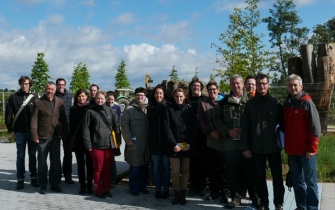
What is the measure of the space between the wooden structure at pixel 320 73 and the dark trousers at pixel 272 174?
870cm

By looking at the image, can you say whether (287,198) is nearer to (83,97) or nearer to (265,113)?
(265,113)

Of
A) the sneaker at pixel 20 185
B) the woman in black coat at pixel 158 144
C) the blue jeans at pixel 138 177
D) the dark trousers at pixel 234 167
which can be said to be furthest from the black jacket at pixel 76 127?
the dark trousers at pixel 234 167

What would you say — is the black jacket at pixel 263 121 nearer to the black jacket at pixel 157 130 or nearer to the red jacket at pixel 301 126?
the red jacket at pixel 301 126

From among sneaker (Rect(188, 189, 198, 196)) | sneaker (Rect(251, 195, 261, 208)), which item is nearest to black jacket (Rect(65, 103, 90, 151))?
sneaker (Rect(188, 189, 198, 196))

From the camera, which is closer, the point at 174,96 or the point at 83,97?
the point at 174,96

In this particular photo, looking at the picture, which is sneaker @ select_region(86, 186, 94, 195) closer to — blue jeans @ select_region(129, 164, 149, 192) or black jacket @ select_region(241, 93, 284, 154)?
blue jeans @ select_region(129, 164, 149, 192)

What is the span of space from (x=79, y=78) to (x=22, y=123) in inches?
1167

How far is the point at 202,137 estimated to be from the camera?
7.02 metres

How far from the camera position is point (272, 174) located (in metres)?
5.84

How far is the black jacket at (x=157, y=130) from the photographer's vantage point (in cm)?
680

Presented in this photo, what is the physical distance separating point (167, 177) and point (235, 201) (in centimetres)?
123

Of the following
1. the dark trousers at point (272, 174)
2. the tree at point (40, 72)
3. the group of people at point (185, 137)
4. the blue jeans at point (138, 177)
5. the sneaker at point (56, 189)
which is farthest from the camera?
the tree at point (40, 72)

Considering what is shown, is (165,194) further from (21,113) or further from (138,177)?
(21,113)

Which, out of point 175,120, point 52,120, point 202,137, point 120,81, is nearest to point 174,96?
point 175,120
